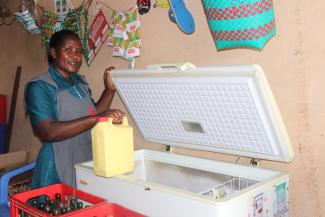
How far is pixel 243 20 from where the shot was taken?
5.14 ft

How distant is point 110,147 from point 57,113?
588 mm

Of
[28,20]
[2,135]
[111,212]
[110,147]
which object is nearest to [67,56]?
[110,147]

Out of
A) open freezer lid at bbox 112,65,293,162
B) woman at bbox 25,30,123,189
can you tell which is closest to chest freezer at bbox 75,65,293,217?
open freezer lid at bbox 112,65,293,162

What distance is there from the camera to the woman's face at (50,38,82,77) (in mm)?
2348

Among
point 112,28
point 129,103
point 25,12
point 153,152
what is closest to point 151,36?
point 112,28

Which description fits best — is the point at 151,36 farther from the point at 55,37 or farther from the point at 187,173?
the point at 187,173

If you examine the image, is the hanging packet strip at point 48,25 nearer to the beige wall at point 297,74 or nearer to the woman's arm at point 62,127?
the woman's arm at point 62,127

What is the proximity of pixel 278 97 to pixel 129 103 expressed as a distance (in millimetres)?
853

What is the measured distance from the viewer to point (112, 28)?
2.57 meters

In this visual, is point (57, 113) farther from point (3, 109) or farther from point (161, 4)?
point (3, 109)

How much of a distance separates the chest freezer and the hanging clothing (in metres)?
0.27

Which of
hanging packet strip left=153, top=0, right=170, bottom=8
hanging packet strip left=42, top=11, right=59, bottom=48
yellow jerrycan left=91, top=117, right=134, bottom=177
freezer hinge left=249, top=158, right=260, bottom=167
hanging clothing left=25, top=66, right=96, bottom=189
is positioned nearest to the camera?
yellow jerrycan left=91, top=117, right=134, bottom=177

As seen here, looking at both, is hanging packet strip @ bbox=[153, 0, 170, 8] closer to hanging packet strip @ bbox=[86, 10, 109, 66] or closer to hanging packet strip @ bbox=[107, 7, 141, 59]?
hanging packet strip @ bbox=[107, 7, 141, 59]

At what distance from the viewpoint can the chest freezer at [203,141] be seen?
1489 mm
